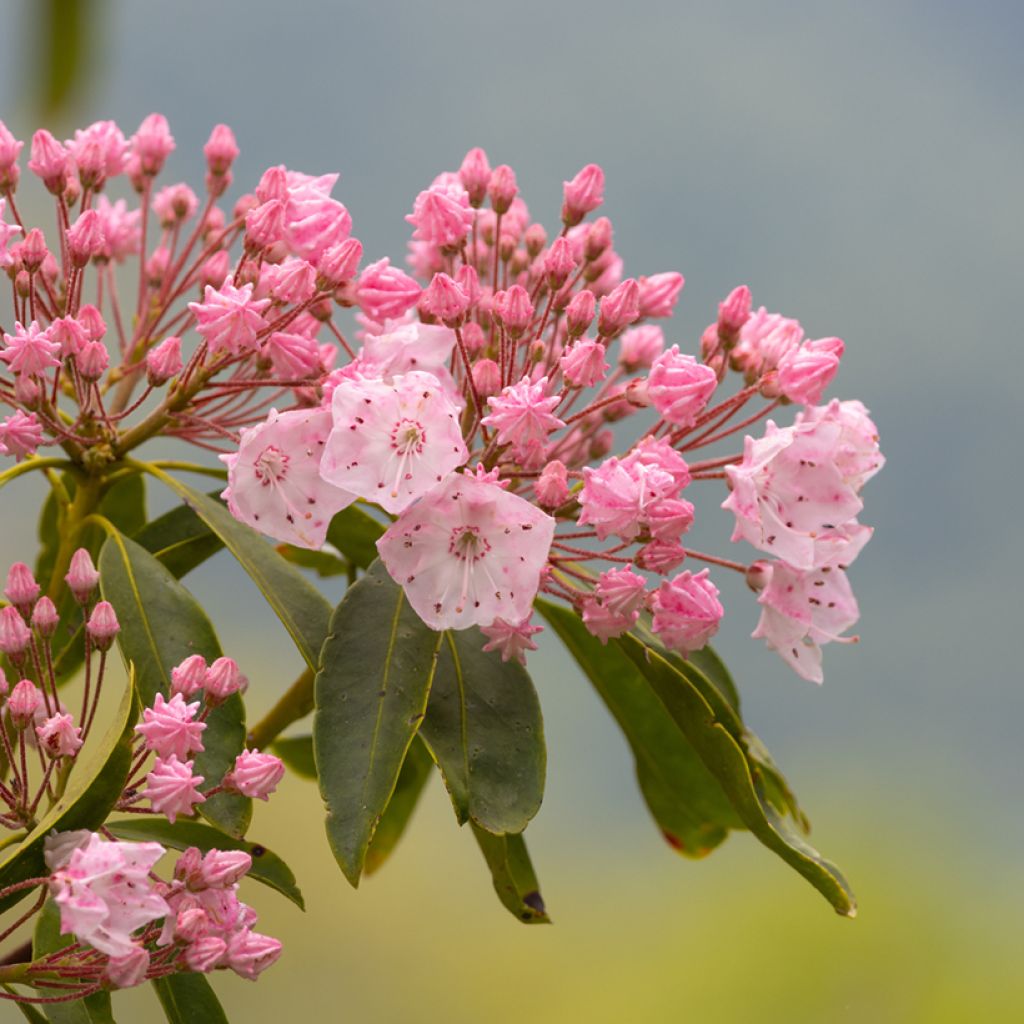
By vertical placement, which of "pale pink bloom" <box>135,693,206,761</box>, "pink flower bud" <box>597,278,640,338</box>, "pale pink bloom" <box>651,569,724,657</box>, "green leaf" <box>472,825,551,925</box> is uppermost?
"pink flower bud" <box>597,278,640,338</box>

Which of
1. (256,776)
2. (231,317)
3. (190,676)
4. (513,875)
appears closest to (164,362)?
(231,317)

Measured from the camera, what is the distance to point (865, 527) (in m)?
1.56

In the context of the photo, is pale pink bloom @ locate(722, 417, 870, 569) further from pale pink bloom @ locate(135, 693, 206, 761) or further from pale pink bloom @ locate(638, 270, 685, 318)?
pale pink bloom @ locate(135, 693, 206, 761)

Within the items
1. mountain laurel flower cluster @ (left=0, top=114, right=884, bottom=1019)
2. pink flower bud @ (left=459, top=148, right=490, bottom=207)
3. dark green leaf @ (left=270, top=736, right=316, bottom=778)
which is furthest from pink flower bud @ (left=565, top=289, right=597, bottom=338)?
dark green leaf @ (left=270, top=736, right=316, bottom=778)

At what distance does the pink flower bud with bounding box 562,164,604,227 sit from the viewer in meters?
1.75

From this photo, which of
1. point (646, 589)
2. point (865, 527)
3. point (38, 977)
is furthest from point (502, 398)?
point (38, 977)

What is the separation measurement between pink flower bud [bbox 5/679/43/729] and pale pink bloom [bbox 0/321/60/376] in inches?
12.5

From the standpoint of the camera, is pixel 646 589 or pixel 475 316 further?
pixel 475 316

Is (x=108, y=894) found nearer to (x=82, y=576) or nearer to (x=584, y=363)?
(x=82, y=576)

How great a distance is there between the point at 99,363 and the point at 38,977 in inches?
24.1

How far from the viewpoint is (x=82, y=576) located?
1.52 metres

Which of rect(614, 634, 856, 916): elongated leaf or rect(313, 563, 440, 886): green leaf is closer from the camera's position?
rect(313, 563, 440, 886): green leaf

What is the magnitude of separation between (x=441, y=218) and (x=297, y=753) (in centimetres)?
91

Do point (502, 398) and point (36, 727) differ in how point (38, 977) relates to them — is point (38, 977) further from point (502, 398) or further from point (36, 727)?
point (502, 398)
